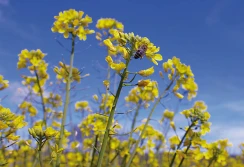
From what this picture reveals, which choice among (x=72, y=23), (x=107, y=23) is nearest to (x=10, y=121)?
(x=72, y=23)

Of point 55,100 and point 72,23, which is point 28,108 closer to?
point 55,100

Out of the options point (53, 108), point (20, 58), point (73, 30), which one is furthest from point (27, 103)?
point (73, 30)

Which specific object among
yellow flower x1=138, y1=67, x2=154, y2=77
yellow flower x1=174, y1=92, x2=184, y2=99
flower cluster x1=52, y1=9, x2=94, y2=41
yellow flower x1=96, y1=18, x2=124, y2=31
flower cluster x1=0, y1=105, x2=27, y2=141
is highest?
yellow flower x1=96, y1=18, x2=124, y2=31

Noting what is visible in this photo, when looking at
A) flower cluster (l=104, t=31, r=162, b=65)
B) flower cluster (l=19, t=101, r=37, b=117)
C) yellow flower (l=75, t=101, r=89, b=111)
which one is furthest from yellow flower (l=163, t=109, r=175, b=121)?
flower cluster (l=104, t=31, r=162, b=65)

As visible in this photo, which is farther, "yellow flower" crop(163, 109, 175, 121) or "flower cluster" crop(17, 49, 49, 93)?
"yellow flower" crop(163, 109, 175, 121)

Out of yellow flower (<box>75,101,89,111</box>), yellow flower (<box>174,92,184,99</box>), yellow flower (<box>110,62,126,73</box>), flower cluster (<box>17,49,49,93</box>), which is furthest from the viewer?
yellow flower (<box>75,101,89,111</box>)

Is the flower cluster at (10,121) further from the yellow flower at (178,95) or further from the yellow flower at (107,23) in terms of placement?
the yellow flower at (107,23)

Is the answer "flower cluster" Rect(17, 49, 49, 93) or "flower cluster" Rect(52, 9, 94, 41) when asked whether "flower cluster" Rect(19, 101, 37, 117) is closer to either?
"flower cluster" Rect(17, 49, 49, 93)

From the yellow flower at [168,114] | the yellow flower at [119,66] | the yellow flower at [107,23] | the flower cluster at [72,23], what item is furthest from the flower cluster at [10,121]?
the yellow flower at [168,114]

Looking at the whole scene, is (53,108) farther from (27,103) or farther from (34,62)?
(34,62)
